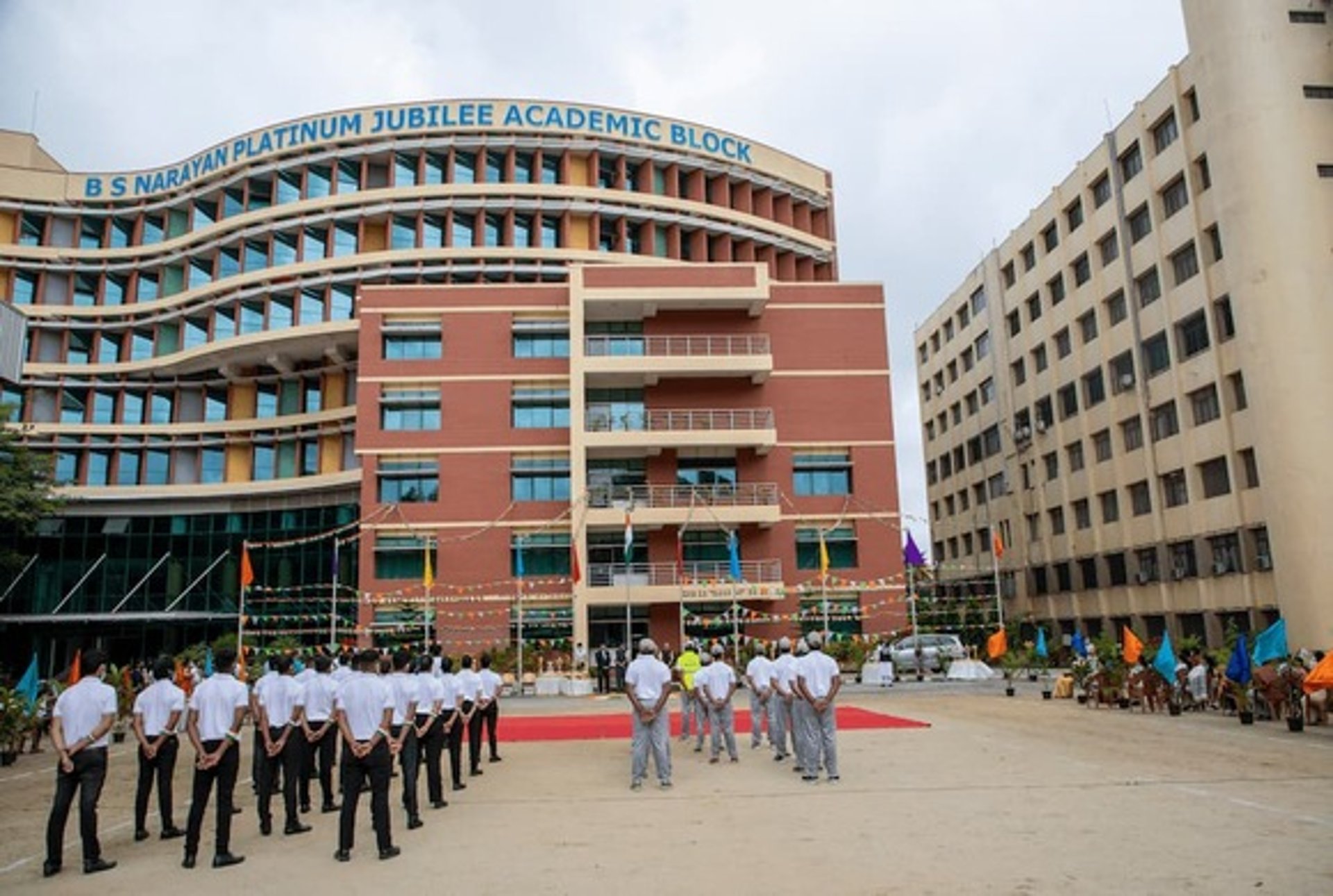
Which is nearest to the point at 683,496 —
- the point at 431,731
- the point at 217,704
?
the point at 431,731

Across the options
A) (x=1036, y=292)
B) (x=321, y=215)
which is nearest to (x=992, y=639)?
(x=1036, y=292)

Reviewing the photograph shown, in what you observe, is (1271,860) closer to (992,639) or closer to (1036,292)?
(992,639)

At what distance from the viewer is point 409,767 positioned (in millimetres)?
9484

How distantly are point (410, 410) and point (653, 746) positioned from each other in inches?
1107

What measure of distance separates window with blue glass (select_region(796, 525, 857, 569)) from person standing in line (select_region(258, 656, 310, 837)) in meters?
28.0

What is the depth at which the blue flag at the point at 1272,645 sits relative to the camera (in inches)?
665

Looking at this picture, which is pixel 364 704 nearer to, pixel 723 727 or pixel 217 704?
pixel 217 704

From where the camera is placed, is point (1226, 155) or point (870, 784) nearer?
point (870, 784)

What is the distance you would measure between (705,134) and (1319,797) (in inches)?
1608

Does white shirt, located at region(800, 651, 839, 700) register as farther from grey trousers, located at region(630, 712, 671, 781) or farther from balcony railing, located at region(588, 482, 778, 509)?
balcony railing, located at region(588, 482, 778, 509)

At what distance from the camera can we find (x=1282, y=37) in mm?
30453

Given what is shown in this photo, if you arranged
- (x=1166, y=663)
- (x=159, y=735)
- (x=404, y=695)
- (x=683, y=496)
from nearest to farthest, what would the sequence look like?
(x=159, y=735)
(x=404, y=695)
(x=1166, y=663)
(x=683, y=496)

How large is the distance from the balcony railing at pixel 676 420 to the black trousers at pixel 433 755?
26068 millimetres

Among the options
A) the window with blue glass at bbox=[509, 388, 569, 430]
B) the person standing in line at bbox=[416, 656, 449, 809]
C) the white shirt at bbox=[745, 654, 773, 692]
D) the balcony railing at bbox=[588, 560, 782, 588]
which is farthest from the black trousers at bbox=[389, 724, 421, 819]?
the window with blue glass at bbox=[509, 388, 569, 430]
